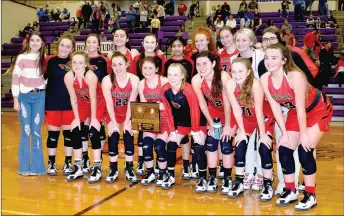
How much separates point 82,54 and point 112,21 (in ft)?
38.9

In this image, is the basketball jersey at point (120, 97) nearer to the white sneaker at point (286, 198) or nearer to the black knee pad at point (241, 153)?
the black knee pad at point (241, 153)

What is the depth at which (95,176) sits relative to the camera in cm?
429

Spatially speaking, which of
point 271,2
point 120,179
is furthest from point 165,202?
point 271,2

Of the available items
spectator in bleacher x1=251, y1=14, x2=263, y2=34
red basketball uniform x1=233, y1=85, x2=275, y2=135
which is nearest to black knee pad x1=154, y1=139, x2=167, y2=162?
red basketball uniform x1=233, y1=85, x2=275, y2=135

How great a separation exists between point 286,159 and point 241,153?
45 centimetres

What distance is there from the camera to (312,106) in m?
3.42

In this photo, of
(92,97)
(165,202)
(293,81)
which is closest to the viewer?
(293,81)

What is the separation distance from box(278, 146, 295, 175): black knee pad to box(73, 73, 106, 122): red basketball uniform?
77.2 inches

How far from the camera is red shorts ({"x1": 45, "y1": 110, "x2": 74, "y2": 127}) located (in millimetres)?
4508

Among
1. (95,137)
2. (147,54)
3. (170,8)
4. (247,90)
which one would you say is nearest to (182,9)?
(170,8)

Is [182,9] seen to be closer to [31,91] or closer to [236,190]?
[31,91]

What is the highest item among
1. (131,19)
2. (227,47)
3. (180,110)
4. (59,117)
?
(131,19)

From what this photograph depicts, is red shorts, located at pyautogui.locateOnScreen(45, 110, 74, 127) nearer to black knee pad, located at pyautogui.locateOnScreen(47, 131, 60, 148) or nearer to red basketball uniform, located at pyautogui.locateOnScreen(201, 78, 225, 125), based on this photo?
black knee pad, located at pyautogui.locateOnScreen(47, 131, 60, 148)

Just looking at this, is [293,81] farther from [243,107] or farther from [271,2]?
[271,2]
